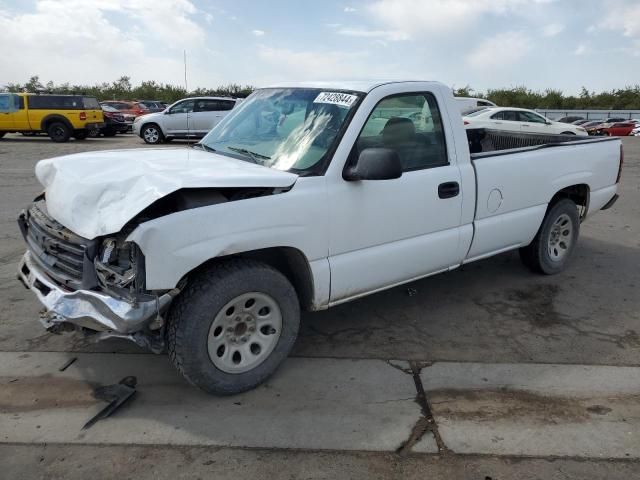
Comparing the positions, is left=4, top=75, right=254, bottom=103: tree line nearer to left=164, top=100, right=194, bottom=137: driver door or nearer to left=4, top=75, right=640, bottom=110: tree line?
left=4, top=75, right=640, bottom=110: tree line

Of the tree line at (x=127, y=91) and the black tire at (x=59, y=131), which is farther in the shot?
the tree line at (x=127, y=91)

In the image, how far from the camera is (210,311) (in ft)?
9.79

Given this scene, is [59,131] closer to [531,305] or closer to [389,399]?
[531,305]

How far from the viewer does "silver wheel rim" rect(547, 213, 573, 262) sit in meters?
5.36

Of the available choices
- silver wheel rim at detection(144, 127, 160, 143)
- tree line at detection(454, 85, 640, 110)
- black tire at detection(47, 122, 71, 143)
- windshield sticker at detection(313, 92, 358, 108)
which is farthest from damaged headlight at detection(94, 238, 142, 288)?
tree line at detection(454, 85, 640, 110)

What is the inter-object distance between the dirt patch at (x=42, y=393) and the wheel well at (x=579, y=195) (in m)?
4.59

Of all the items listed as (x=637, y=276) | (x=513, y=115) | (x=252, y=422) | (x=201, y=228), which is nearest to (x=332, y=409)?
(x=252, y=422)

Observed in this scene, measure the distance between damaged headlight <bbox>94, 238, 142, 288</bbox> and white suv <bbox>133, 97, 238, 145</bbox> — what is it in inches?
667

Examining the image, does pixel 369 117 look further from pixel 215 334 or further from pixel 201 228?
pixel 215 334

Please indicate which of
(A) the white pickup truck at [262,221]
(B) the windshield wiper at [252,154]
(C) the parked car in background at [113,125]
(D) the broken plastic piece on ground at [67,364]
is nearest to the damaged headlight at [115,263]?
(A) the white pickup truck at [262,221]

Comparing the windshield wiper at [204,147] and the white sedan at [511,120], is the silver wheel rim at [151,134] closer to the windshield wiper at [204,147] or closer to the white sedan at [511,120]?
the white sedan at [511,120]

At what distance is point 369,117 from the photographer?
3.59 m

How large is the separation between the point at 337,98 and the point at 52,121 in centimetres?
1911

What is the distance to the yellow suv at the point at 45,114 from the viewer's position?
1950 centimetres
